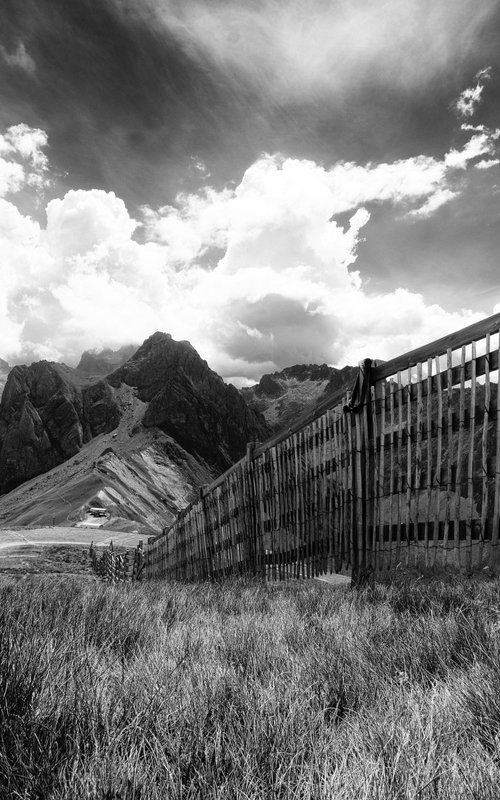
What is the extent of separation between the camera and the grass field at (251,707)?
107cm

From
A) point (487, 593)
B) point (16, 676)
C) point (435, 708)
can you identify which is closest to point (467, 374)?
point (487, 593)

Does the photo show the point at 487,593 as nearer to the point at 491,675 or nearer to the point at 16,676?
the point at 491,675

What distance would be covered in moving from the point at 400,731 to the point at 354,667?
0.67 metres

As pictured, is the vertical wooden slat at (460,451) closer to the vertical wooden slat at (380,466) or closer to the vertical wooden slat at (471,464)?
the vertical wooden slat at (471,464)

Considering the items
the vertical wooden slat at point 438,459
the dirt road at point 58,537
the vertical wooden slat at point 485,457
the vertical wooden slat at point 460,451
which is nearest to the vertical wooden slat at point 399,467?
the vertical wooden slat at point 438,459

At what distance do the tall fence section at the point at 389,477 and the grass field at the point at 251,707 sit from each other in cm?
115

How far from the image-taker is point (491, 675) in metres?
1.65

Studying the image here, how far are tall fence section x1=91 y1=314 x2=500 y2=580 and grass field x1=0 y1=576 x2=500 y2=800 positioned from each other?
1.15 metres

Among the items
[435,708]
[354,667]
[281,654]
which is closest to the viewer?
[435,708]

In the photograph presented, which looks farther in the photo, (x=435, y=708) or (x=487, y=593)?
(x=487, y=593)

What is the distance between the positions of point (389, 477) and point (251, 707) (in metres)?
3.22

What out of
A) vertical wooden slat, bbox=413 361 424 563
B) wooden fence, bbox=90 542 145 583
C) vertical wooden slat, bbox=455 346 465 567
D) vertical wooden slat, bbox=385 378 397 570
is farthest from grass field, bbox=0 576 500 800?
wooden fence, bbox=90 542 145 583

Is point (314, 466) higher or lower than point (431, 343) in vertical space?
lower

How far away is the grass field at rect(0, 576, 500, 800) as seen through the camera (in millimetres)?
1071
